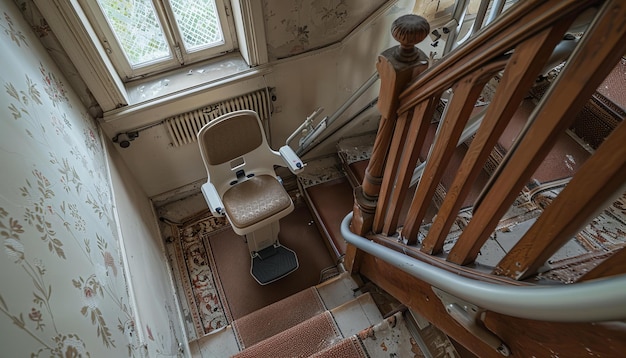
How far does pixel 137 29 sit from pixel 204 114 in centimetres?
67

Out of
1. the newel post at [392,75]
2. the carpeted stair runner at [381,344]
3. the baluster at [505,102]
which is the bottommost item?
the carpeted stair runner at [381,344]

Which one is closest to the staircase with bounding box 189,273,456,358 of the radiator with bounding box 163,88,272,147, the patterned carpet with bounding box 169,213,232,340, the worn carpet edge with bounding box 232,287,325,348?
the worn carpet edge with bounding box 232,287,325,348

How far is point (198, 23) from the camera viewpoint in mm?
2365

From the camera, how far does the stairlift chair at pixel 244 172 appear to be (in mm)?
2240

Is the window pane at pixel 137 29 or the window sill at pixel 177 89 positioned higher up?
the window pane at pixel 137 29

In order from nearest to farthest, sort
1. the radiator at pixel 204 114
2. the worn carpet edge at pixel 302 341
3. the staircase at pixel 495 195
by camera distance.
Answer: the staircase at pixel 495 195 → the worn carpet edge at pixel 302 341 → the radiator at pixel 204 114

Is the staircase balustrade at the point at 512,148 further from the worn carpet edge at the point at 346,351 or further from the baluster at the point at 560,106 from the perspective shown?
the worn carpet edge at the point at 346,351

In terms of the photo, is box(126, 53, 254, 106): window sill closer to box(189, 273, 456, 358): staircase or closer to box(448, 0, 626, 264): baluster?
box(189, 273, 456, 358): staircase

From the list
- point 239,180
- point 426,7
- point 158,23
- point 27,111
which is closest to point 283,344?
point 239,180

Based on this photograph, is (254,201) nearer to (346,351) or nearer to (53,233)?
(346,351)

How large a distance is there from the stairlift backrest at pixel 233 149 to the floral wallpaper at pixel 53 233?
65cm

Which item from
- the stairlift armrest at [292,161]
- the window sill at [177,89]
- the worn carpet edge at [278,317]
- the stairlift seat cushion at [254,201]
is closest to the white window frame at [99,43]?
the window sill at [177,89]

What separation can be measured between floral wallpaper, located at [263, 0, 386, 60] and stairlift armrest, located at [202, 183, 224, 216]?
1.02 m

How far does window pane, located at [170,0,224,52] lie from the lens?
2254mm
